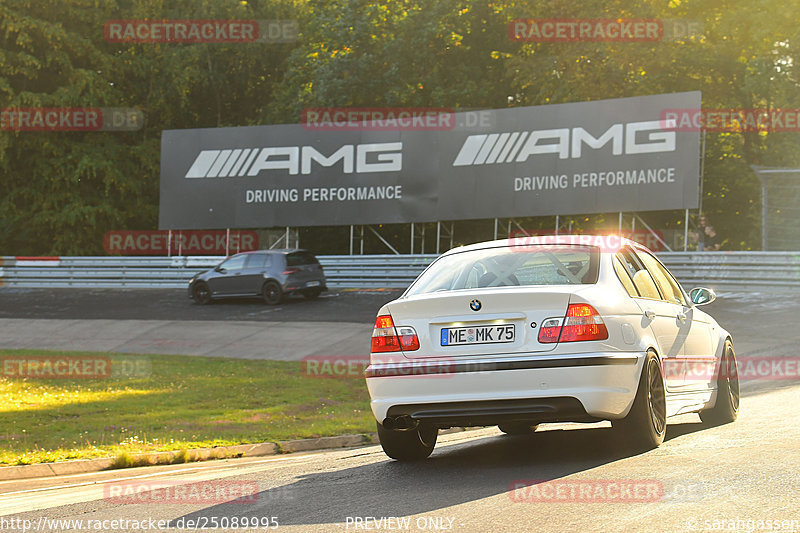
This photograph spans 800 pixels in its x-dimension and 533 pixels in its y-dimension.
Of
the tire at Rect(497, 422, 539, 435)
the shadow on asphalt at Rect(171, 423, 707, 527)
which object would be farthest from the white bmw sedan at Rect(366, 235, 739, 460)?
the tire at Rect(497, 422, 539, 435)

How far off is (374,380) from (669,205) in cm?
2268

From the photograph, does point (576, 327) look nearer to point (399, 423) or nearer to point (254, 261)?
point (399, 423)

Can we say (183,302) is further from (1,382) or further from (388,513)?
(388,513)

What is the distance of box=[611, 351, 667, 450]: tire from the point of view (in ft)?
24.7

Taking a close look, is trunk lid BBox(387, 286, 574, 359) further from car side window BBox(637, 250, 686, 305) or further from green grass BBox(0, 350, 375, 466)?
green grass BBox(0, 350, 375, 466)

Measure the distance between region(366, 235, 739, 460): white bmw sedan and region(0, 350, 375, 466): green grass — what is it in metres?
3.22

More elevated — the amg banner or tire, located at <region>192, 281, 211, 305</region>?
the amg banner

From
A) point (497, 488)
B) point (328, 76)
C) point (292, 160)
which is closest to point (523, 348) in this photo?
point (497, 488)

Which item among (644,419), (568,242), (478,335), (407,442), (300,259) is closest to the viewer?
(478,335)

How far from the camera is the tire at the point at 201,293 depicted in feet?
105

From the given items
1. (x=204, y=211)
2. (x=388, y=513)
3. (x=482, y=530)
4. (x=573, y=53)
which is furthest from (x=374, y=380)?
(x=573, y=53)

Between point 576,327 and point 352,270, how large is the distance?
2666 cm

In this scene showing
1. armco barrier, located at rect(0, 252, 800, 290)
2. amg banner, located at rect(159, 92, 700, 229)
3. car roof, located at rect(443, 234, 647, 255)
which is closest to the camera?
car roof, located at rect(443, 234, 647, 255)

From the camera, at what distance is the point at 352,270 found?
3372 cm
